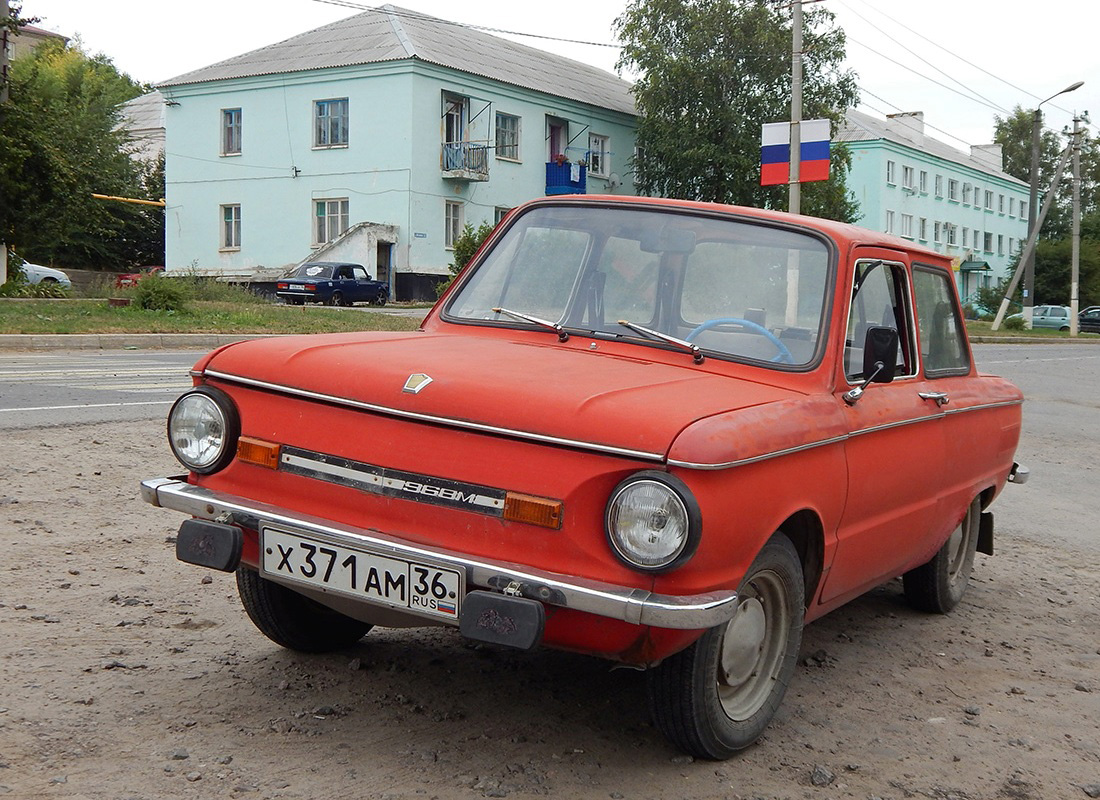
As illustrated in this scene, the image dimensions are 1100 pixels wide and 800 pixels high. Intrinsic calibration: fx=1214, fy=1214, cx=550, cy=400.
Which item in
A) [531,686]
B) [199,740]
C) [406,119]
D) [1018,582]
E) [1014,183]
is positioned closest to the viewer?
[199,740]

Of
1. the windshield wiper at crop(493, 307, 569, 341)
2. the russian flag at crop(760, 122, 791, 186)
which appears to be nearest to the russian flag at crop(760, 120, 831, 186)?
the russian flag at crop(760, 122, 791, 186)

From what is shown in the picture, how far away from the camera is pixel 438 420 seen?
10.8ft

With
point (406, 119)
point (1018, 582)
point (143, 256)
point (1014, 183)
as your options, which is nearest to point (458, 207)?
point (406, 119)

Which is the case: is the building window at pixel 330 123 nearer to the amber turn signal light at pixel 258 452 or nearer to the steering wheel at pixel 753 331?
the steering wheel at pixel 753 331

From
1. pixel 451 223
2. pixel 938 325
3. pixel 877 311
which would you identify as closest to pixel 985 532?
pixel 938 325

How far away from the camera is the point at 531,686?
4.03 m

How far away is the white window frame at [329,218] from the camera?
1631 inches

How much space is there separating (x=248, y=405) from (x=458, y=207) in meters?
39.2

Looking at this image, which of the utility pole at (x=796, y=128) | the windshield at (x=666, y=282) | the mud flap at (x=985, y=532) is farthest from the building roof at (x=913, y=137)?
the windshield at (x=666, y=282)

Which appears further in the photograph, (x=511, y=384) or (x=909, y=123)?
(x=909, y=123)

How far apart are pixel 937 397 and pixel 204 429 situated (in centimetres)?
272

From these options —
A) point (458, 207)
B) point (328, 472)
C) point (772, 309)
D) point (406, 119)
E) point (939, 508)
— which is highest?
point (406, 119)

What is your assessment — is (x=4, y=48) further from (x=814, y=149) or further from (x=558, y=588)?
(x=558, y=588)

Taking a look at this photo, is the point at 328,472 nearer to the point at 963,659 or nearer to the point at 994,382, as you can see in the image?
the point at 963,659
